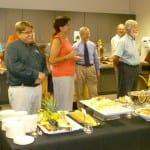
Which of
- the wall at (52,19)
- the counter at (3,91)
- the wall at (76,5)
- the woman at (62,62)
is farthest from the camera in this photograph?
the wall at (76,5)

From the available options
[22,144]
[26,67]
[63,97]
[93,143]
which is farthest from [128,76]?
[22,144]

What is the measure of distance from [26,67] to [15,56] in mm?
137

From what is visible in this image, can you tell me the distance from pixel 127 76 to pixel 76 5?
9.02ft

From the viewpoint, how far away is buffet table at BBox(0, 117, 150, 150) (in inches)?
74.3

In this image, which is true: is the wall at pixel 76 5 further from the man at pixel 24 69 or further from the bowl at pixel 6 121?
the bowl at pixel 6 121

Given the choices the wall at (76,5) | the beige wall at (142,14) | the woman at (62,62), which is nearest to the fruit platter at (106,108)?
the woman at (62,62)

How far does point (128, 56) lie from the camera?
13.7ft

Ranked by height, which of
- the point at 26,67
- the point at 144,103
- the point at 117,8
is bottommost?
the point at 144,103

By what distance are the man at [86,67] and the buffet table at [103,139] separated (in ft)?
7.88

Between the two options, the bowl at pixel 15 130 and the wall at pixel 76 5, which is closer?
the bowl at pixel 15 130

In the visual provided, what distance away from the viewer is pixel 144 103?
2.66m

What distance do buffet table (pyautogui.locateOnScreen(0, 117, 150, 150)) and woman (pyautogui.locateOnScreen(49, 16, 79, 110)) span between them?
1.44m

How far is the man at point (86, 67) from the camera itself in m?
4.65

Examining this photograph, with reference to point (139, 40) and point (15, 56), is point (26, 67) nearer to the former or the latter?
point (15, 56)
